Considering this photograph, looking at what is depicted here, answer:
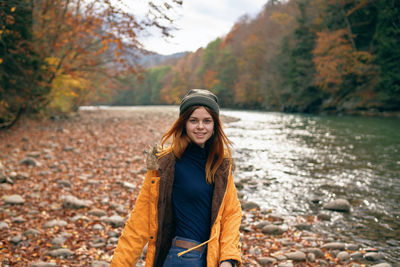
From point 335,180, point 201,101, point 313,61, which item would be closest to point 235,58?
point 313,61

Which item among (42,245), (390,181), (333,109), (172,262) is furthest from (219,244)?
(333,109)

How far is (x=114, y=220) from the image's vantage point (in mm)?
4645

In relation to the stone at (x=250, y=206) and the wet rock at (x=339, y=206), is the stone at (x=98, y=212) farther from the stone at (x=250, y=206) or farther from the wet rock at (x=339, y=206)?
the wet rock at (x=339, y=206)

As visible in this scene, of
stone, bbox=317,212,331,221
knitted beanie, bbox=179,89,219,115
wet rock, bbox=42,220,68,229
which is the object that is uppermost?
knitted beanie, bbox=179,89,219,115

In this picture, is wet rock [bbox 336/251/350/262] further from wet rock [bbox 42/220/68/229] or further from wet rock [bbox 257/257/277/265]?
wet rock [bbox 42/220/68/229]

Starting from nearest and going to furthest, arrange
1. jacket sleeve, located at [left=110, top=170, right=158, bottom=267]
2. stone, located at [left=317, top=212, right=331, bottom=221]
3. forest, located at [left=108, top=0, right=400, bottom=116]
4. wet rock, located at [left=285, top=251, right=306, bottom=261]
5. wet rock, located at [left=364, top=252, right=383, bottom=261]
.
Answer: jacket sleeve, located at [left=110, top=170, right=158, bottom=267] < wet rock, located at [left=285, top=251, right=306, bottom=261] < wet rock, located at [left=364, top=252, right=383, bottom=261] < stone, located at [left=317, top=212, right=331, bottom=221] < forest, located at [left=108, top=0, right=400, bottom=116]

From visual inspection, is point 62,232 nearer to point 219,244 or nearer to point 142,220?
point 142,220

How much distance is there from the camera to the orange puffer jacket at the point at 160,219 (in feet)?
6.47

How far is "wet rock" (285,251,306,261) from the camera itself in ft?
12.9

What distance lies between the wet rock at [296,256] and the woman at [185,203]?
2.42 meters

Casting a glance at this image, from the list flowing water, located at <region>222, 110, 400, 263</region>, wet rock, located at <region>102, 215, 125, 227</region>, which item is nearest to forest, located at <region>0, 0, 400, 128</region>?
wet rock, located at <region>102, 215, 125, 227</region>

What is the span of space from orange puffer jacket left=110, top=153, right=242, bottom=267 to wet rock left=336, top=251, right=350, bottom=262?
2.85 m

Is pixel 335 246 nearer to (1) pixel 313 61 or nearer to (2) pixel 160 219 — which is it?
(2) pixel 160 219

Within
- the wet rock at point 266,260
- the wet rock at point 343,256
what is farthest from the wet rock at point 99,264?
the wet rock at point 343,256
